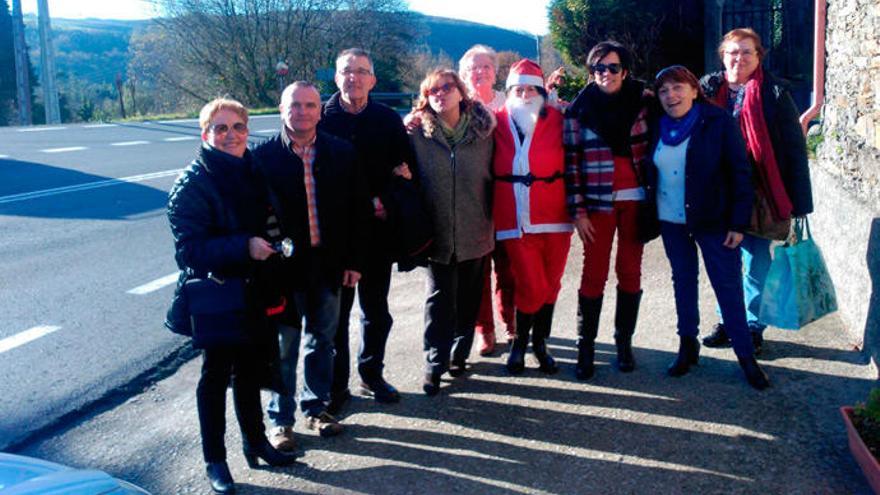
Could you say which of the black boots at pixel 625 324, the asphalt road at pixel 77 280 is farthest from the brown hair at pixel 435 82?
the asphalt road at pixel 77 280

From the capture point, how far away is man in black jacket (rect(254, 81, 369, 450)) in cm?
388

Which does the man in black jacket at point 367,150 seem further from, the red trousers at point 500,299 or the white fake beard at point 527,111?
the red trousers at point 500,299

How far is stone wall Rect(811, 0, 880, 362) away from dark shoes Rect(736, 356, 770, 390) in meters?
0.62

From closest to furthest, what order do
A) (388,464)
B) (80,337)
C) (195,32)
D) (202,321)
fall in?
1. (202,321)
2. (388,464)
3. (80,337)
4. (195,32)

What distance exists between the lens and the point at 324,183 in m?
3.94

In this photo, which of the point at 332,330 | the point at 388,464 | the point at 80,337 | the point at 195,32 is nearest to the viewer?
the point at 388,464

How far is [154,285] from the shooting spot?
24.2 feet

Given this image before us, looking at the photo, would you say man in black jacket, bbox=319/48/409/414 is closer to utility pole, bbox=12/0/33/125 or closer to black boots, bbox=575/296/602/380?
black boots, bbox=575/296/602/380

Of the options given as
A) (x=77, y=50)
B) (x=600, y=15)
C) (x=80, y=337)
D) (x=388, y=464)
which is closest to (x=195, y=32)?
(x=600, y=15)

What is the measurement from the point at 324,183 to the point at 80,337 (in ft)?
10.1

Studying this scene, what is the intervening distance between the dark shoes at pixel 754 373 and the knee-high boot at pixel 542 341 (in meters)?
1.05

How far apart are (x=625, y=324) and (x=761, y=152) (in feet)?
4.03

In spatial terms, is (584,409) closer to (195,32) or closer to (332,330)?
(332,330)

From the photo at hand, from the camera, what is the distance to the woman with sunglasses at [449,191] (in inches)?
175
